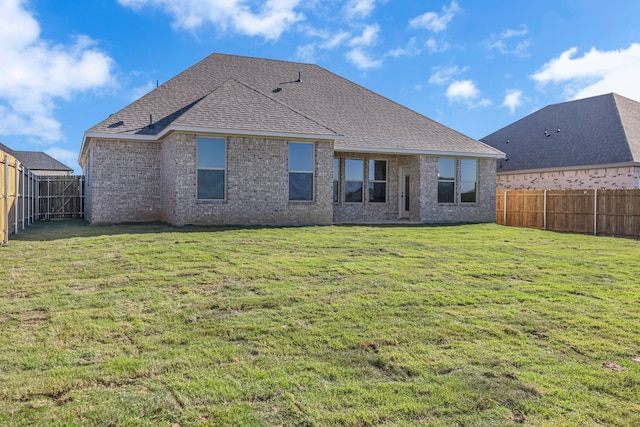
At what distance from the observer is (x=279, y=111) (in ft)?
50.3

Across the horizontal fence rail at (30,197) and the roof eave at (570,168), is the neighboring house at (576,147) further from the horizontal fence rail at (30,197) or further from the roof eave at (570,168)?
the horizontal fence rail at (30,197)

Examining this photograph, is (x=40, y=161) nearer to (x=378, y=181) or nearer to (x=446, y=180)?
(x=378, y=181)

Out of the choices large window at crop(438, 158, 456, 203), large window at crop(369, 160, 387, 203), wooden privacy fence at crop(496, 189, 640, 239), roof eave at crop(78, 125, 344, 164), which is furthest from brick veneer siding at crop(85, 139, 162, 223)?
wooden privacy fence at crop(496, 189, 640, 239)

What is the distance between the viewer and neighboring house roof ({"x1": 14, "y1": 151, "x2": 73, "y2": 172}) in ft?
151

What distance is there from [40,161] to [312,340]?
51543 millimetres

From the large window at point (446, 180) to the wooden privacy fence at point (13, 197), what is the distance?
14.4 meters

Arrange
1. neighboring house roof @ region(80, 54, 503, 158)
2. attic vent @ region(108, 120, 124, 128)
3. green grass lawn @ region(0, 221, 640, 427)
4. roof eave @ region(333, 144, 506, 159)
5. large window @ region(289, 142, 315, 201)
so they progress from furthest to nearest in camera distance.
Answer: roof eave @ region(333, 144, 506, 159) → attic vent @ region(108, 120, 124, 128) → large window @ region(289, 142, 315, 201) → neighboring house roof @ region(80, 54, 503, 158) → green grass lawn @ region(0, 221, 640, 427)

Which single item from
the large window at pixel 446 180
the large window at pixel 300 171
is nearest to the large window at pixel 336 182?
the large window at pixel 300 171

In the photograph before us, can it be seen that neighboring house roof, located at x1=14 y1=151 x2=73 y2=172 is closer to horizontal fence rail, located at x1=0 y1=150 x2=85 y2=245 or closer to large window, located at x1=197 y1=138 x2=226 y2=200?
horizontal fence rail, located at x1=0 y1=150 x2=85 y2=245

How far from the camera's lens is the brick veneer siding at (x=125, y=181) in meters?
15.5

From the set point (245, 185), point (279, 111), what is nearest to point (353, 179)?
point (279, 111)

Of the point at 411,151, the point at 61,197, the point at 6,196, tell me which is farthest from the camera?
the point at 61,197

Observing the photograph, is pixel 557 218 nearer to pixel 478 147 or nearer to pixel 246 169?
pixel 478 147

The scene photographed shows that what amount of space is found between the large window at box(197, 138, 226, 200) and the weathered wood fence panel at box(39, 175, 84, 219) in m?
10.5
